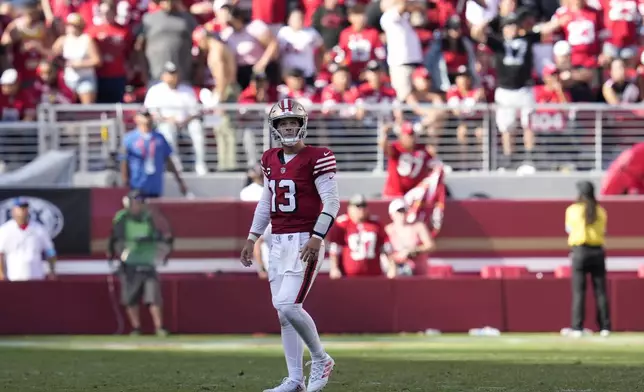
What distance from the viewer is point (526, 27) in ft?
70.0

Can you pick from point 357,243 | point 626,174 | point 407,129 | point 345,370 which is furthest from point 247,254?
point 626,174

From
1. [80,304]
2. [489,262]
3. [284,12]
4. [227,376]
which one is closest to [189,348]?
[80,304]

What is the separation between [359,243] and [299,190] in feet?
28.5

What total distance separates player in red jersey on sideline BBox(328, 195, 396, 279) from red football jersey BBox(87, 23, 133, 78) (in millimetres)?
4209

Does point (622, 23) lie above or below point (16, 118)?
above

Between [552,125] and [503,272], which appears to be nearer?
[503,272]

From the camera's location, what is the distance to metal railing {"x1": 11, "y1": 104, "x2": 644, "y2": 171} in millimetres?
19906

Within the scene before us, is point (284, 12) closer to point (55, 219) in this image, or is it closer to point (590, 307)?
point (55, 219)

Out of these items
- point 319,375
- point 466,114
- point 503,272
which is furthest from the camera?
point 466,114

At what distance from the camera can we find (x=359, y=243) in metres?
18.8

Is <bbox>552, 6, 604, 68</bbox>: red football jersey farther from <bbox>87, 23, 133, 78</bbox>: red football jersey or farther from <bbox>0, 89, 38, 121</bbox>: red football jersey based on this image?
<bbox>0, 89, 38, 121</bbox>: red football jersey

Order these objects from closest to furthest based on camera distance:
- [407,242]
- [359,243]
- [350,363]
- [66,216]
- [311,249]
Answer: [311,249]
[350,363]
[359,243]
[407,242]
[66,216]

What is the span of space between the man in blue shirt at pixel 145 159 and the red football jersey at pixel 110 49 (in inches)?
68.3

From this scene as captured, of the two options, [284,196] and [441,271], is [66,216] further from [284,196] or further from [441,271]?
[284,196]
